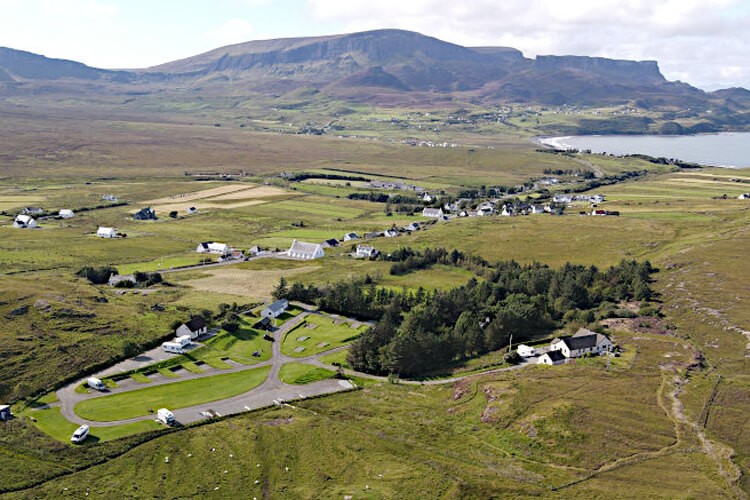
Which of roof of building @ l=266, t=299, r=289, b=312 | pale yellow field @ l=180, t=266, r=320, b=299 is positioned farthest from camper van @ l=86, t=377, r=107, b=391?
pale yellow field @ l=180, t=266, r=320, b=299

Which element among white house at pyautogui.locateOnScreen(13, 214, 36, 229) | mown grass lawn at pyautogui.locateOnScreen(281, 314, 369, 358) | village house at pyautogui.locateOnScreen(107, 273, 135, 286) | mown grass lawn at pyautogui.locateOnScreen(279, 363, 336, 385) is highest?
white house at pyautogui.locateOnScreen(13, 214, 36, 229)

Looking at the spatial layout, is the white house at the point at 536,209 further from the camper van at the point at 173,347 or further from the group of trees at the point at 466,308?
the camper van at the point at 173,347

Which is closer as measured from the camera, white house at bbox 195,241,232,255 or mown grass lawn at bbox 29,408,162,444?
mown grass lawn at bbox 29,408,162,444

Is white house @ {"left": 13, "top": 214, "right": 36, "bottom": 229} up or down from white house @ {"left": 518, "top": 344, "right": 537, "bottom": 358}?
up

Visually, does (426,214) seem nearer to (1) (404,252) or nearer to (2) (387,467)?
(1) (404,252)

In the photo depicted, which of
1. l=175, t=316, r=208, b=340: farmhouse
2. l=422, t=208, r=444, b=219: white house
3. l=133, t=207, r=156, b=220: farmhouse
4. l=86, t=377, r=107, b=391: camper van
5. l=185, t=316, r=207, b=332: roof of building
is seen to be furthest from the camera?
l=422, t=208, r=444, b=219: white house

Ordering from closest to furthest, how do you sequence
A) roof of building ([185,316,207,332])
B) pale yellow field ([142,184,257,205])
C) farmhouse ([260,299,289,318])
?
roof of building ([185,316,207,332]) → farmhouse ([260,299,289,318]) → pale yellow field ([142,184,257,205])

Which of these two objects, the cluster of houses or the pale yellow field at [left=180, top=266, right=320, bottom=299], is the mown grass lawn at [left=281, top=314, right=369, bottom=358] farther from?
the cluster of houses

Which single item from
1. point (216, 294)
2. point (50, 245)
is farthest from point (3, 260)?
point (216, 294)
